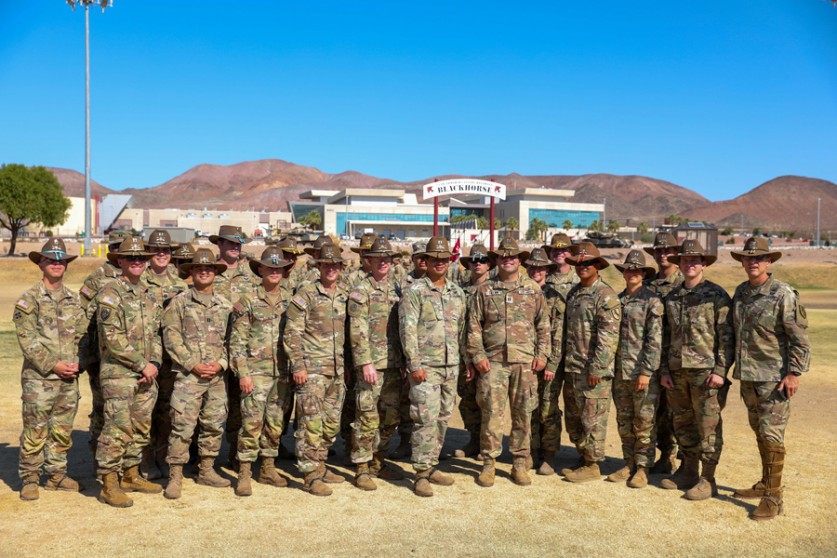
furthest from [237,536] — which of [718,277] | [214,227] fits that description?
[214,227]

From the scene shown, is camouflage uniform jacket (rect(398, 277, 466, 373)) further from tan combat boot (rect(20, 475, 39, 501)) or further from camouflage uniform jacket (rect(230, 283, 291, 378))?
tan combat boot (rect(20, 475, 39, 501))

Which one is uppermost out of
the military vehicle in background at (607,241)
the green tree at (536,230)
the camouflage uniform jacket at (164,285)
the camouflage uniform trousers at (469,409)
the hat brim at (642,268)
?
the green tree at (536,230)

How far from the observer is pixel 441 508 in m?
6.58

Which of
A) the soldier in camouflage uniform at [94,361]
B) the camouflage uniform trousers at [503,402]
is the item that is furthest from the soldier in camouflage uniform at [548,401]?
the soldier in camouflage uniform at [94,361]

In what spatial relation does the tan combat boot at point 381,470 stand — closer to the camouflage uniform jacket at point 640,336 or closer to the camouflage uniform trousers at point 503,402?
the camouflage uniform trousers at point 503,402

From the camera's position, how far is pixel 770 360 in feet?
21.2

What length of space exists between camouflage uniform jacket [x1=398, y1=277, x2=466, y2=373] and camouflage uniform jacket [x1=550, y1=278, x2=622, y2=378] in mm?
1212

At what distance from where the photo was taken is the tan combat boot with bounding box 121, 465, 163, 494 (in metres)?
6.85

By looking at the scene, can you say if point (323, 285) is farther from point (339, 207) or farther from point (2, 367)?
point (339, 207)

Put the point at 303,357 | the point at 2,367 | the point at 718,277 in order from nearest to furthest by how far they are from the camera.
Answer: the point at 303,357 < the point at 2,367 < the point at 718,277

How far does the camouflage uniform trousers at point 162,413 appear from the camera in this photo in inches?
288

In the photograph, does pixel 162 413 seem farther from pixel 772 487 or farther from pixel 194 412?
pixel 772 487

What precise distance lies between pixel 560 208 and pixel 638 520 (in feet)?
409

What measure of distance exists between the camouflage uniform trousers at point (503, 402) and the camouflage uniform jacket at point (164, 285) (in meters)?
3.39
